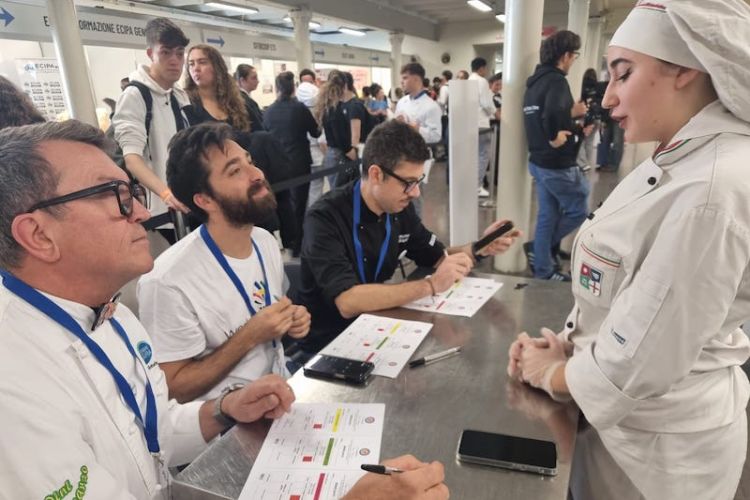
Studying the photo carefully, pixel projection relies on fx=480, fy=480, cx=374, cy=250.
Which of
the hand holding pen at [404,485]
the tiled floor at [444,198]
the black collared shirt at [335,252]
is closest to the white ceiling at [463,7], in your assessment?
the tiled floor at [444,198]

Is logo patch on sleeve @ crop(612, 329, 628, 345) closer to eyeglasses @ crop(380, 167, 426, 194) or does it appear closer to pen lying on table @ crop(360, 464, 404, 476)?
pen lying on table @ crop(360, 464, 404, 476)

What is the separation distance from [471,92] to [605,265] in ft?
7.60

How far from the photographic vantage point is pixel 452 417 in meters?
1.22

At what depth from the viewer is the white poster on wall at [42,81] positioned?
811 cm

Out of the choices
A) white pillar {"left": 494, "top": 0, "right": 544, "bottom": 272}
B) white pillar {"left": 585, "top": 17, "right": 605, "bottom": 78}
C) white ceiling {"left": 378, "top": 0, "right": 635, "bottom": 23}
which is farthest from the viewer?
white pillar {"left": 585, "top": 17, "right": 605, "bottom": 78}

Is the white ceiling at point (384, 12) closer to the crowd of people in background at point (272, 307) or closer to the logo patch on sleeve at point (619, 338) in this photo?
the crowd of people in background at point (272, 307)

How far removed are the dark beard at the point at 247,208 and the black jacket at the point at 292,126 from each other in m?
2.98

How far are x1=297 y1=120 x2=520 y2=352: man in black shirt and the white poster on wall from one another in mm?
8083

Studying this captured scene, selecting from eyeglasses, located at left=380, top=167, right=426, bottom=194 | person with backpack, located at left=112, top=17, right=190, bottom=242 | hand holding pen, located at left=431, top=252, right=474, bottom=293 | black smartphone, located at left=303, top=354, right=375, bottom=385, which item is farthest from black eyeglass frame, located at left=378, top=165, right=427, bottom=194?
person with backpack, located at left=112, top=17, right=190, bottom=242

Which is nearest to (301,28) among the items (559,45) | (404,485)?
(559,45)

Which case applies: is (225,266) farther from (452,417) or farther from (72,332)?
(452,417)

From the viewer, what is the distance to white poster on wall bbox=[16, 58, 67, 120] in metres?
8.11

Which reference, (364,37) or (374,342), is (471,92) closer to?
(374,342)

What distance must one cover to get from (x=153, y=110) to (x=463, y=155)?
196 centimetres
